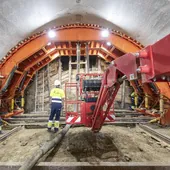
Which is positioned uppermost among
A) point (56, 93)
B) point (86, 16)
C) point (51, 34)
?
point (86, 16)

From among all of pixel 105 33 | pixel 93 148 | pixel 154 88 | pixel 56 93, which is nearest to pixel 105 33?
pixel 105 33

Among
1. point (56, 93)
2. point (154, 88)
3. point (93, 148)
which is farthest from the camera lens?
point (154, 88)

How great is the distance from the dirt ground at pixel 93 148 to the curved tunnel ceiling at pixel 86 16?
2.95m

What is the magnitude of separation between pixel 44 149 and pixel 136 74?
2.08 metres

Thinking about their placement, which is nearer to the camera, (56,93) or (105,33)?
(56,93)

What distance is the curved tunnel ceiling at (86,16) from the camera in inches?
170

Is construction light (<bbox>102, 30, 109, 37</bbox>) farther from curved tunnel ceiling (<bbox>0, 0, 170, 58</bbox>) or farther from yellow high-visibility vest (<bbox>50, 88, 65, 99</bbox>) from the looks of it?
yellow high-visibility vest (<bbox>50, 88, 65, 99</bbox>)

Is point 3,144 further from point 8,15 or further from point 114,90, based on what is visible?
point 8,15

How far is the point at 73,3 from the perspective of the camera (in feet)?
17.0

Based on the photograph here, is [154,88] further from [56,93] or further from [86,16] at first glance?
[86,16]

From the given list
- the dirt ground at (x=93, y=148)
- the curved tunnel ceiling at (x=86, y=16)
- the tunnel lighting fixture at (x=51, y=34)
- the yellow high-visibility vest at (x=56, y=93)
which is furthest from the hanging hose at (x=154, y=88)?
the tunnel lighting fixture at (x=51, y=34)

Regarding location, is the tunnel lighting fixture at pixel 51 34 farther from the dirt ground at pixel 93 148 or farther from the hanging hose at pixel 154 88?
the hanging hose at pixel 154 88

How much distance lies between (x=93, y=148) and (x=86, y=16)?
15.1 feet

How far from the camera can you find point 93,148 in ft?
10.4
